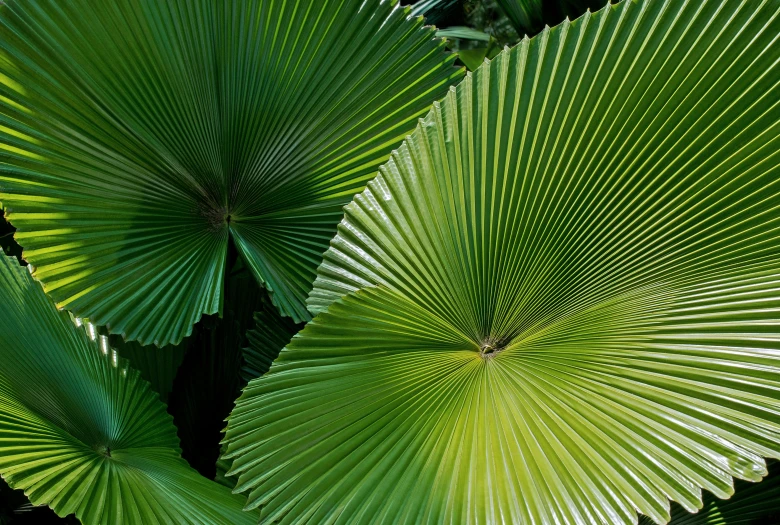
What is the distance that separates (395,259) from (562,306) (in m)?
0.26

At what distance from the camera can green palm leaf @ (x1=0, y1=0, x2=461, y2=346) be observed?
120cm

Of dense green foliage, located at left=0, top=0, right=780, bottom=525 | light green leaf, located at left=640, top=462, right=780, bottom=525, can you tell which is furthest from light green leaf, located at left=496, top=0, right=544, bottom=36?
light green leaf, located at left=640, top=462, right=780, bottom=525

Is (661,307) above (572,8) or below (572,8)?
below

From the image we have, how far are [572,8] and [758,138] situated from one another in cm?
108

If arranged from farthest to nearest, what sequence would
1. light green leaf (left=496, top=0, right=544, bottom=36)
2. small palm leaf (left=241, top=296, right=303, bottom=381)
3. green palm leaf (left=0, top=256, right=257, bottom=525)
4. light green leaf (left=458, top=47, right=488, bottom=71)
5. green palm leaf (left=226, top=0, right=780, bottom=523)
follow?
1. light green leaf (left=458, top=47, right=488, bottom=71)
2. light green leaf (left=496, top=0, right=544, bottom=36)
3. small palm leaf (left=241, top=296, right=303, bottom=381)
4. green palm leaf (left=0, top=256, right=257, bottom=525)
5. green palm leaf (left=226, top=0, right=780, bottom=523)

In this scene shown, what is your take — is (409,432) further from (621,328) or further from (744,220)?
(744,220)

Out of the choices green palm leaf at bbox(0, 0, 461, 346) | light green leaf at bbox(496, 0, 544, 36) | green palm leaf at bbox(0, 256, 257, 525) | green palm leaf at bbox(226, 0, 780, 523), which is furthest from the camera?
light green leaf at bbox(496, 0, 544, 36)

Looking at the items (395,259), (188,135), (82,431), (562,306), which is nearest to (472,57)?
(188,135)

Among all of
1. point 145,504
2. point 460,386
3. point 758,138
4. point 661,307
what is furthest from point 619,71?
point 145,504

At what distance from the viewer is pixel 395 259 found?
3.47ft

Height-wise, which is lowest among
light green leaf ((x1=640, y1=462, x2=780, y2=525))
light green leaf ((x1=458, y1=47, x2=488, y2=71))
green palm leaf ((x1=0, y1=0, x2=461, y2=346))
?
light green leaf ((x1=640, y1=462, x2=780, y2=525))

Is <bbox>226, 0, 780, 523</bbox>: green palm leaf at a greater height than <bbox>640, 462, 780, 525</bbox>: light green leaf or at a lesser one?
greater

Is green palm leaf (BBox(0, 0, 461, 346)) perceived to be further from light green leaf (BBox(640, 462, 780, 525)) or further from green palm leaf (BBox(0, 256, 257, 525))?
light green leaf (BBox(640, 462, 780, 525))

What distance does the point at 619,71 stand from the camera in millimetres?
900
